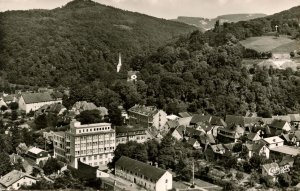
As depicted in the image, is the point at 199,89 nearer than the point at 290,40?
Yes

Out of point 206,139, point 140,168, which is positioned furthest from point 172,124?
point 140,168

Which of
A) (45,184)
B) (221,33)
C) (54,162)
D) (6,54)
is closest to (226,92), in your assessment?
(221,33)

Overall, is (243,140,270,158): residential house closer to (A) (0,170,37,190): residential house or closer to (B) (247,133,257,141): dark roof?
(B) (247,133,257,141): dark roof

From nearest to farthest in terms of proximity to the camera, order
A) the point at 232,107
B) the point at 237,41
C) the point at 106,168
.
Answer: the point at 106,168 → the point at 232,107 → the point at 237,41

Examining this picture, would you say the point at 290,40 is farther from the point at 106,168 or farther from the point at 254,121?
the point at 106,168

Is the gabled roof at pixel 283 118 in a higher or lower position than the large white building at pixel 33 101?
lower

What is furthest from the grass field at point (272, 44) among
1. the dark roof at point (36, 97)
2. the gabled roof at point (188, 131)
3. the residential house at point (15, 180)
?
the residential house at point (15, 180)

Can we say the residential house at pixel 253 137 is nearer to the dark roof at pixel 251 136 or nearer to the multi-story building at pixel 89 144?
the dark roof at pixel 251 136

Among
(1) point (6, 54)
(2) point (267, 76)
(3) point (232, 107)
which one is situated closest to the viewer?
(3) point (232, 107)
